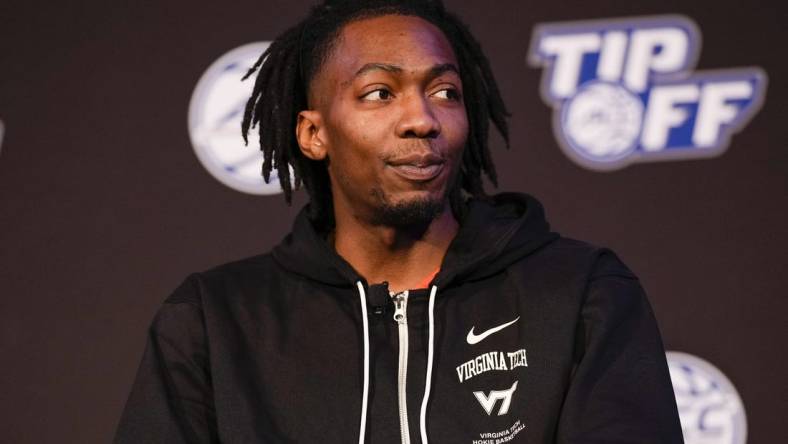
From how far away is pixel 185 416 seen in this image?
2027 mm

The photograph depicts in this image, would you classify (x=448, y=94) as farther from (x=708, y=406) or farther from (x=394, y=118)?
(x=708, y=406)

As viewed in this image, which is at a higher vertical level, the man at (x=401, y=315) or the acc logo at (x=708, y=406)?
the man at (x=401, y=315)

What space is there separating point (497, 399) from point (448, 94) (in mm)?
541

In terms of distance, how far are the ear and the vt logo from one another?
59 centimetres

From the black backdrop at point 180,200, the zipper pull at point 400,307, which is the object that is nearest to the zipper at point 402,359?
the zipper pull at point 400,307

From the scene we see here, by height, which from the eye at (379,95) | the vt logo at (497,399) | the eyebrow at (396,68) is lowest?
the vt logo at (497,399)

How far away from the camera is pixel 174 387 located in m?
2.05

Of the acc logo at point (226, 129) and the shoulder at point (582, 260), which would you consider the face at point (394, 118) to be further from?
the acc logo at point (226, 129)

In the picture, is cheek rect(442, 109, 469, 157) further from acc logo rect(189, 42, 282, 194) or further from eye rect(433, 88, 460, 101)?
acc logo rect(189, 42, 282, 194)

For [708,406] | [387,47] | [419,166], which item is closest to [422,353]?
[419,166]

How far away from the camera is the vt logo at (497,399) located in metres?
1.91

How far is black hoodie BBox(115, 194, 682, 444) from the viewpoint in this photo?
Answer: 189cm

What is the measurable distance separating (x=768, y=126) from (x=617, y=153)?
36 centimetres

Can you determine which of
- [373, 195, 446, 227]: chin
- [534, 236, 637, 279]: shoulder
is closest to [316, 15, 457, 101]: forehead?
[373, 195, 446, 227]: chin
